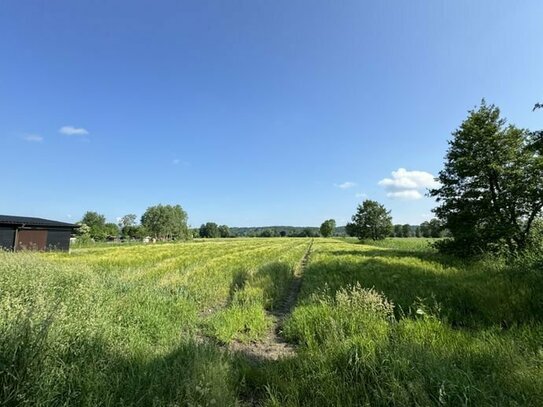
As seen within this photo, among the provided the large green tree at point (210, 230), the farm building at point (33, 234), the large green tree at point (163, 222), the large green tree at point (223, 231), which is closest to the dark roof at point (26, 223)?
the farm building at point (33, 234)

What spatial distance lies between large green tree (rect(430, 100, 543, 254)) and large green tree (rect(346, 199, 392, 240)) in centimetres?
5607

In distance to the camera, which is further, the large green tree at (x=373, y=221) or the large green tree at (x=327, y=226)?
the large green tree at (x=327, y=226)

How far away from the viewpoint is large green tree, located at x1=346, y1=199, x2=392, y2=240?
247 ft

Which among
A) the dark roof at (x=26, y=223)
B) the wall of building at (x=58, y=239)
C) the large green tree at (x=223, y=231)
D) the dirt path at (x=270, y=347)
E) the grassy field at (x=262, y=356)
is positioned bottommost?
the dirt path at (x=270, y=347)

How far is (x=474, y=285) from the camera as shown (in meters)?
8.79

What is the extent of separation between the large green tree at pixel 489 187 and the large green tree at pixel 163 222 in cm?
9667

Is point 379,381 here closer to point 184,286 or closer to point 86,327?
point 86,327

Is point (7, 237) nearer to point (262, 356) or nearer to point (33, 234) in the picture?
point (33, 234)

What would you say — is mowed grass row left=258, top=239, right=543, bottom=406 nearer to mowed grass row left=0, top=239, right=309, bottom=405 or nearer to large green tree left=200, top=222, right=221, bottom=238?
mowed grass row left=0, top=239, right=309, bottom=405

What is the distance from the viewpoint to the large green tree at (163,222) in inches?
4134

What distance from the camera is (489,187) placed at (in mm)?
18984

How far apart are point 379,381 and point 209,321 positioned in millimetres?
4217

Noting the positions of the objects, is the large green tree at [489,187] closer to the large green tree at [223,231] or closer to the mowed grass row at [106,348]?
the mowed grass row at [106,348]

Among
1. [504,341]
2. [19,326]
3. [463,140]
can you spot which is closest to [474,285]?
[504,341]
